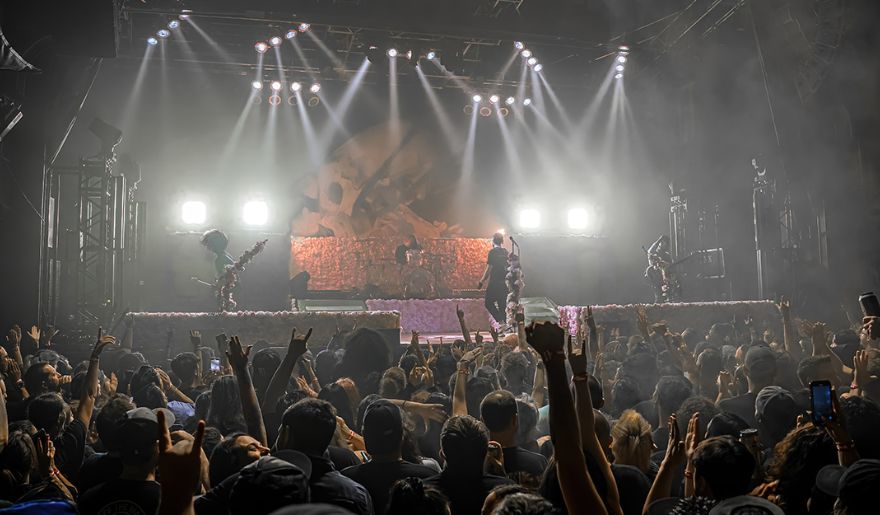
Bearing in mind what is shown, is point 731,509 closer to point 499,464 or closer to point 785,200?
point 499,464

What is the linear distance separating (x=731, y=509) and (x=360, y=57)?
20923 millimetres

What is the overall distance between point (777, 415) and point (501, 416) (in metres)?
1.43

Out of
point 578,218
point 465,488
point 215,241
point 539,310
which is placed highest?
point 578,218

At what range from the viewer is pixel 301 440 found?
2.71 metres

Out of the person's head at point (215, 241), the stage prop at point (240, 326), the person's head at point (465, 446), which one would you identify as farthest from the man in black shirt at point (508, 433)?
the person's head at point (215, 241)

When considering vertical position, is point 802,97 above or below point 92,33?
below

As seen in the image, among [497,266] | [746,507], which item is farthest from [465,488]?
[497,266]

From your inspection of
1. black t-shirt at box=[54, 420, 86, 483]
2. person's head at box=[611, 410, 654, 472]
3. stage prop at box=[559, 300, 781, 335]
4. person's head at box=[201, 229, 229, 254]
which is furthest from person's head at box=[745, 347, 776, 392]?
person's head at box=[201, 229, 229, 254]

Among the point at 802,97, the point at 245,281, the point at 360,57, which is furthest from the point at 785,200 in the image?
the point at 245,281

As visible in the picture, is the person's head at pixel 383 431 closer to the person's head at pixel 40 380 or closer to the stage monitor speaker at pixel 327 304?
the person's head at pixel 40 380

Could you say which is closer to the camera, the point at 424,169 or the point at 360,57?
the point at 360,57

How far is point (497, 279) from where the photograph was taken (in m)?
15.0

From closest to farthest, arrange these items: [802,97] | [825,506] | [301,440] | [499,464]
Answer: [825,506], [301,440], [499,464], [802,97]

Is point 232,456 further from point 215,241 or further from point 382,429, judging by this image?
point 215,241
